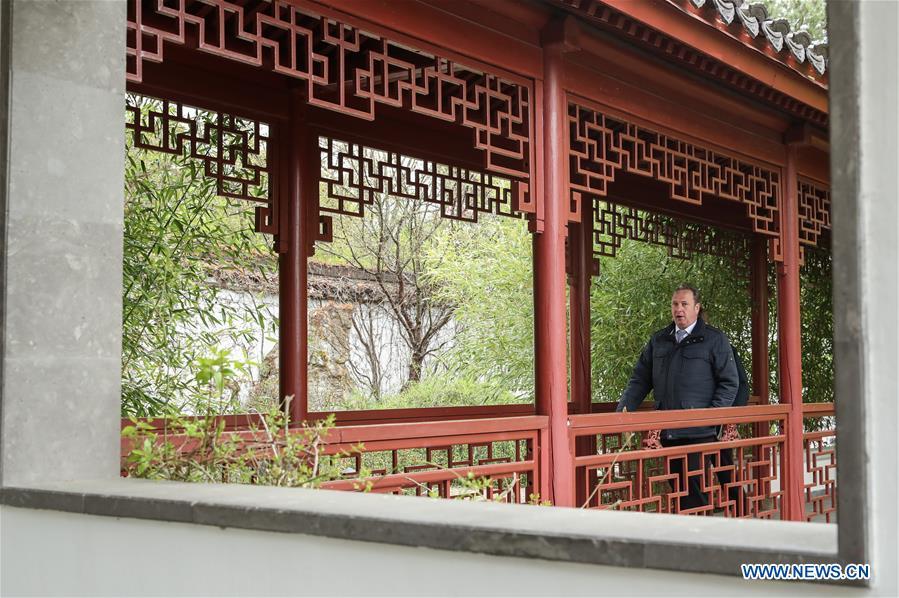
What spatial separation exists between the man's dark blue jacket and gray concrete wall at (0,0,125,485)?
140 inches

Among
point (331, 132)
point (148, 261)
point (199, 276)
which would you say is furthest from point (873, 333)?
point (199, 276)

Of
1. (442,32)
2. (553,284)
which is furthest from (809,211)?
(442,32)

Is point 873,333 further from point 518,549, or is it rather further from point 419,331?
point 419,331

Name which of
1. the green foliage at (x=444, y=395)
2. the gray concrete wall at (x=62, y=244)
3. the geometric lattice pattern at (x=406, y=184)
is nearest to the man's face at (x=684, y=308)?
the geometric lattice pattern at (x=406, y=184)

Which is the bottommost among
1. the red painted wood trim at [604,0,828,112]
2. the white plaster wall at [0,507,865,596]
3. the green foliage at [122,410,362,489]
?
the white plaster wall at [0,507,865,596]

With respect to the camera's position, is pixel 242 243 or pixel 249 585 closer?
pixel 249 585

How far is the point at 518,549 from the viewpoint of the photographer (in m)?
1.78

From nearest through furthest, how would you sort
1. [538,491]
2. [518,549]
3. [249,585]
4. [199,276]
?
[518,549]
[249,585]
[538,491]
[199,276]

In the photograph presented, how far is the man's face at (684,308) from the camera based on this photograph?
19.2ft

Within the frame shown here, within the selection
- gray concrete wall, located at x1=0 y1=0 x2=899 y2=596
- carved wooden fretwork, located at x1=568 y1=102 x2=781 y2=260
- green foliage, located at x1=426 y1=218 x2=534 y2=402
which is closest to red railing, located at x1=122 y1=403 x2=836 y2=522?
gray concrete wall, located at x1=0 y1=0 x2=899 y2=596

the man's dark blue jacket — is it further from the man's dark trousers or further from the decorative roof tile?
the decorative roof tile

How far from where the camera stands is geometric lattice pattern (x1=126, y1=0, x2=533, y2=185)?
3365 mm

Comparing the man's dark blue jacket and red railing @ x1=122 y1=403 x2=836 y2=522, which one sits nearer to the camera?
red railing @ x1=122 y1=403 x2=836 y2=522

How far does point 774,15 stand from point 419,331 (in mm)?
8455
